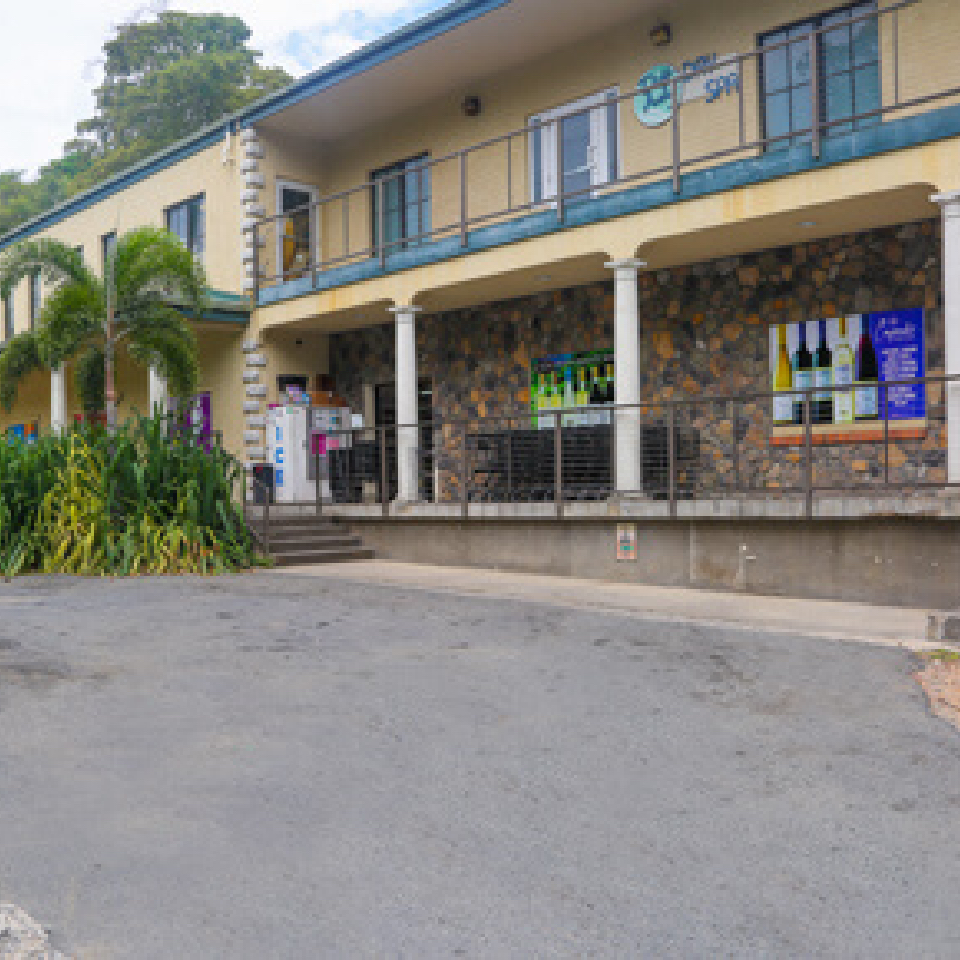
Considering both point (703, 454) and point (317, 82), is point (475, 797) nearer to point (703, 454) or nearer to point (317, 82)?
point (703, 454)

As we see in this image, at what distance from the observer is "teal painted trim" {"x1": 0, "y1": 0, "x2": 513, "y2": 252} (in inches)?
519

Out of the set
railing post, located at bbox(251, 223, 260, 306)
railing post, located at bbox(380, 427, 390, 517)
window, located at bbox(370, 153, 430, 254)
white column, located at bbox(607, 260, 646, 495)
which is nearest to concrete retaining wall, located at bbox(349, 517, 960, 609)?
white column, located at bbox(607, 260, 646, 495)

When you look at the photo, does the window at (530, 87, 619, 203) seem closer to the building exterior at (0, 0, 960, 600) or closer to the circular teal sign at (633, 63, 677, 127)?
the building exterior at (0, 0, 960, 600)

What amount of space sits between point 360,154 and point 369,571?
842 centimetres

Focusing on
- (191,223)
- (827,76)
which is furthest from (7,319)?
(827,76)

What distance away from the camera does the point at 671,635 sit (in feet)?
23.8

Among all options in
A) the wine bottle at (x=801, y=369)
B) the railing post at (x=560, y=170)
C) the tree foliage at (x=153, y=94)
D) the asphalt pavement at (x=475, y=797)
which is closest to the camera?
the asphalt pavement at (x=475, y=797)

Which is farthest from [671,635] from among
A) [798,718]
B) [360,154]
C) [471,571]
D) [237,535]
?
[360,154]

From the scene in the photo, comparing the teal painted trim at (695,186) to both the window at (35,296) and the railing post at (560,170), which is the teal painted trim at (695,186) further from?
the window at (35,296)

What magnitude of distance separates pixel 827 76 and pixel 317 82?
750 centimetres

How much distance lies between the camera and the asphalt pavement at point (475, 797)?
279 cm

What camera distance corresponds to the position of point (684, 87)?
12617mm

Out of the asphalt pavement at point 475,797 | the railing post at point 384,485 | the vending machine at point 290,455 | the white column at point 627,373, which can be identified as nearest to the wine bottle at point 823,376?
the white column at point 627,373

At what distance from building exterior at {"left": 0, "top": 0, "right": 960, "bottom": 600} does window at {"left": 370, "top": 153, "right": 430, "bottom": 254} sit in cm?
5
